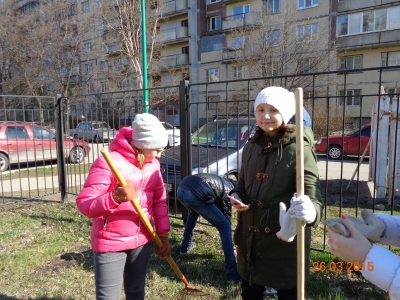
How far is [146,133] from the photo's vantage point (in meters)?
2.01

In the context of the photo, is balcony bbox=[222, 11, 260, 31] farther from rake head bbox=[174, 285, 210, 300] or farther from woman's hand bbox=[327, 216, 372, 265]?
woman's hand bbox=[327, 216, 372, 265]

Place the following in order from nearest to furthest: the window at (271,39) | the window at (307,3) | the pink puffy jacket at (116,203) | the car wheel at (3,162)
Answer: the pink puffy jacket at (116,203) → the car wheel at (3,162) → the window at (271,39) → the window at (307,3)

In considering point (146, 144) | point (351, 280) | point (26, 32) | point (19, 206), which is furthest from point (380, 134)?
point (26, 32)

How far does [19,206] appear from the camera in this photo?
5816 millimetres

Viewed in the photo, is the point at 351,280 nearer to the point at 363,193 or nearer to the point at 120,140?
the point at 120,140

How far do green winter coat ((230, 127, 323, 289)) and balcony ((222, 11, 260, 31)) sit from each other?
20025 mm

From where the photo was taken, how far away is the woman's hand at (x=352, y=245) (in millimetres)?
1129

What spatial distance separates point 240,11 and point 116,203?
1060 inches

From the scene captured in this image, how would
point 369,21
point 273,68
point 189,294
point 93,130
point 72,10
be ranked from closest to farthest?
point 189,294, point 93,130, point 273,68, point 369,21, point 72,10

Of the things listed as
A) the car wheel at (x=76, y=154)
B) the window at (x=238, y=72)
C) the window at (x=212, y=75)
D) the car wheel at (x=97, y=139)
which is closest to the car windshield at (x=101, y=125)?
the car wheel at (x=97, y=139)

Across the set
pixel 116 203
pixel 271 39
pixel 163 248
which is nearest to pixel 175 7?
pixel 271 39

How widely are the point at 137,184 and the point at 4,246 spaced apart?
2.91m

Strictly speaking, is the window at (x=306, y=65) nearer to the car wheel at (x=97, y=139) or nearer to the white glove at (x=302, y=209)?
the car wheel at (x=97, y=139)
